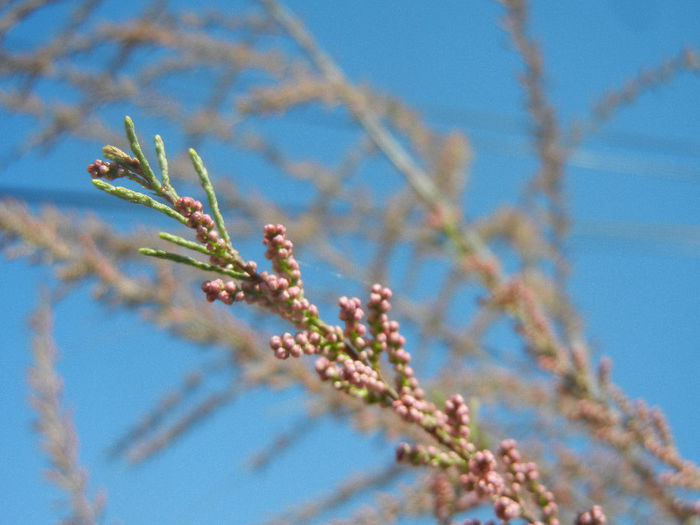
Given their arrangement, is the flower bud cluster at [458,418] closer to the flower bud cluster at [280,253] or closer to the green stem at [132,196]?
the flower bud cluster at [280,253]

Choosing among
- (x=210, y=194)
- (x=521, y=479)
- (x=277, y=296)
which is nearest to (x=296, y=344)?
(x=277, y=296)

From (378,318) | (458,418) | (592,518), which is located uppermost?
(378,318)

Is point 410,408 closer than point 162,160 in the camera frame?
No

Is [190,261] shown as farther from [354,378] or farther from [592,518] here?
[592,518]

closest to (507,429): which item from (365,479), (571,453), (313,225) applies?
(571,453)

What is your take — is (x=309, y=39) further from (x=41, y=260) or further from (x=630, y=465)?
(x=630, y=465)
